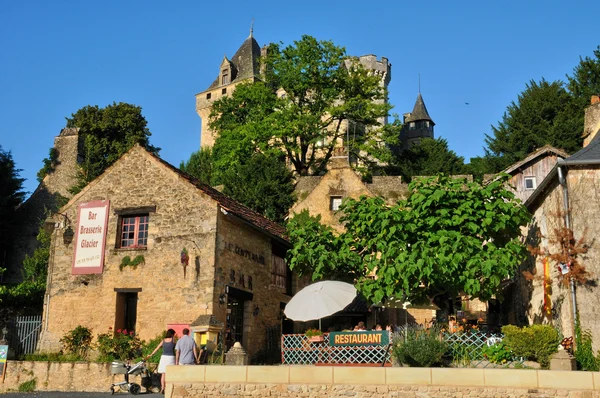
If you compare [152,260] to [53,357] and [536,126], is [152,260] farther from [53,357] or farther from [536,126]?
[536,126]

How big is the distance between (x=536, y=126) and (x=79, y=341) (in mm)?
27871

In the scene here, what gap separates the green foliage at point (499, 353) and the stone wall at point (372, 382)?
2292mm

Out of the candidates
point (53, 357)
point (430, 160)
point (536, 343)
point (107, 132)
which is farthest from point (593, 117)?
point (107, 132)

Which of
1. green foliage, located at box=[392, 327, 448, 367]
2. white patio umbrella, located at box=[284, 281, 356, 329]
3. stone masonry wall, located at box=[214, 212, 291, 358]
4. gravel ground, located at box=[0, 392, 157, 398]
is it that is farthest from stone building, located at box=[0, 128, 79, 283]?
green foliage, located at box=[392, 327, 448, 367]

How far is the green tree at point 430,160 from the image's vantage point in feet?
139

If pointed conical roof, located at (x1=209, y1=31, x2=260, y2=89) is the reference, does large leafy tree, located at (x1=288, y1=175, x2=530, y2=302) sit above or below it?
below

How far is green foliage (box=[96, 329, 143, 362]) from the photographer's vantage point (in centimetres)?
1642

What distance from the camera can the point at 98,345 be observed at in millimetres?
17125

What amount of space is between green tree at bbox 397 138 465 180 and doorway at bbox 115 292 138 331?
26.6m

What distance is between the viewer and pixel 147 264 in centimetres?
1752

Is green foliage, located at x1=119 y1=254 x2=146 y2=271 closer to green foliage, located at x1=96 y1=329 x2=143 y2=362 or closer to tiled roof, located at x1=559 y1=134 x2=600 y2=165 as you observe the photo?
green foliage, located at x1=96 y1=329 x2=143 y2=362

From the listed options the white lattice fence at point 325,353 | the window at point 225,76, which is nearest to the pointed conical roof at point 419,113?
the window at point 225,76

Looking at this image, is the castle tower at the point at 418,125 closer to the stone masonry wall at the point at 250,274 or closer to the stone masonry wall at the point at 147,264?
the stone masonry wall at the point at 250,274

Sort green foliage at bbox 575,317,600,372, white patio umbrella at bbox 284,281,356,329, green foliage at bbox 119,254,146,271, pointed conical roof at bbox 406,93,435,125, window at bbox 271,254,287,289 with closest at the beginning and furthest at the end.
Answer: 1. green foliage at bbox 575,317,600,372
2. white patio umbrella at bbox 284,281,356,329
3. green foliage at bbox 119,254,146,271
4. window at bbox 271,254,287,289
5. pointed conical roof at bbox 406,93,435,125
